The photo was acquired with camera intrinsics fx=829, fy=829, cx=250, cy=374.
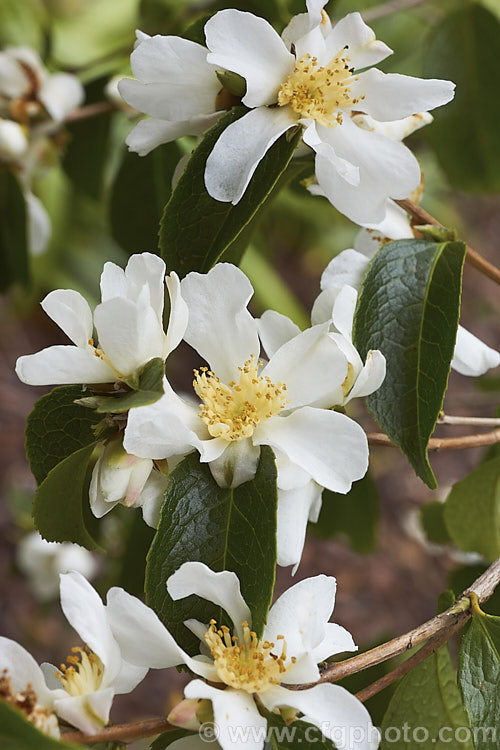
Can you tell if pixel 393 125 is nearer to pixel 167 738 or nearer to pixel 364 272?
pixel 364 272

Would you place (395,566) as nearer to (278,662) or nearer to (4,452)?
(4,452)

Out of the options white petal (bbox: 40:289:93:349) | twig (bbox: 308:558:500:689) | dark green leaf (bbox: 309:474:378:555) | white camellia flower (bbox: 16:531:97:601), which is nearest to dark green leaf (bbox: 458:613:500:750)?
twig (bbox: 308:558:500:689)

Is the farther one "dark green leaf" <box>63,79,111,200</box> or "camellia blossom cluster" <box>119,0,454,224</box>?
"dark green leaf" <box>63,79,111,200</box>

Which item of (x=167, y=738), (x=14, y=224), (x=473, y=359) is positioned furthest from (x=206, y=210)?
(x=14, y=224)

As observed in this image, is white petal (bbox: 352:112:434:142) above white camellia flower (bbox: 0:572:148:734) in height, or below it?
above

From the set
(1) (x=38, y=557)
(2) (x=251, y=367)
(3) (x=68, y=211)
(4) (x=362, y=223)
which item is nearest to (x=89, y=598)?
→ (2) (x=251, y=367)

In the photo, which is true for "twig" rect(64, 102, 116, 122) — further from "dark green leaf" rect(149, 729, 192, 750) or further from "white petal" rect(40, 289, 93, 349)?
"dark green leaf" rect(149, 729, 192, 750)
